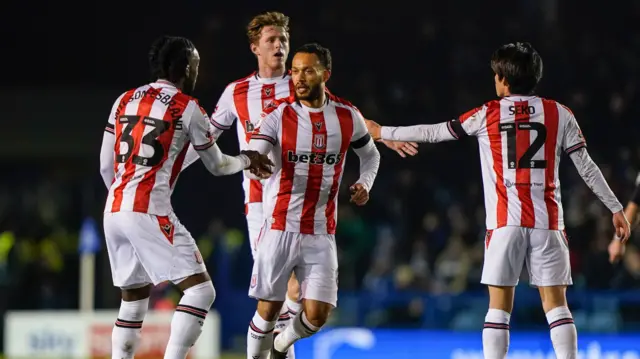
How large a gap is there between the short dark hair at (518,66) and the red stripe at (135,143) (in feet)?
6.57

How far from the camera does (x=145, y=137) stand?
6.22 metres

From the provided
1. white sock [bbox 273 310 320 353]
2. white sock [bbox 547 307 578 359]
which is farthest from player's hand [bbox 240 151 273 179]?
white sock [bbox 547 307 578 359]

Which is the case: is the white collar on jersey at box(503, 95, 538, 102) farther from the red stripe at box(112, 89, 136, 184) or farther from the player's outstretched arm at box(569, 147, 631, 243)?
the red stripe at box(112, 89, 136, 184)

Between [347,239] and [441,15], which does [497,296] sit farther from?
[441,15]

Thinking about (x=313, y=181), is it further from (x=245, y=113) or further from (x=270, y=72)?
(x=270, y=72)

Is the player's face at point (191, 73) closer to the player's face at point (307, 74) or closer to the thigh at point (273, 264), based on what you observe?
the player's face at point (307, 74)

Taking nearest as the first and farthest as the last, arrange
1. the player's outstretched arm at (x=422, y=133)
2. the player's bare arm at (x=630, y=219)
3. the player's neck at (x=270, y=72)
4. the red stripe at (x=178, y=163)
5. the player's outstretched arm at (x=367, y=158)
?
the red stripe at (x=178, y=163) → the player's outstretched arm at (x=422, y=133) → the player's outstretched arm at (x=367, y=158) → the player's bare arm at (x=630, y=219) → the player's neck at (x=270, y=72)

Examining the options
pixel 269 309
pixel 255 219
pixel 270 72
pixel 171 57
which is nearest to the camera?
pixel 171 57

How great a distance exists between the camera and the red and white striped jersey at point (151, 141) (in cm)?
624

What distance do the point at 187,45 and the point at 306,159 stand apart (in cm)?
99

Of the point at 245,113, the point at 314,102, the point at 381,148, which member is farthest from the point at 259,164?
the point at 381,148

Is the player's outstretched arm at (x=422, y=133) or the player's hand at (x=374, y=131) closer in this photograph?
the player's outstretched arm at (x=422, y=133)

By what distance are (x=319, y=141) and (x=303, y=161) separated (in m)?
0.15

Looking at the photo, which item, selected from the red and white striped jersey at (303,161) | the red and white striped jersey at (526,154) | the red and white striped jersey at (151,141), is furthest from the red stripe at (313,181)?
the red and white striped jersey at (526,154)
